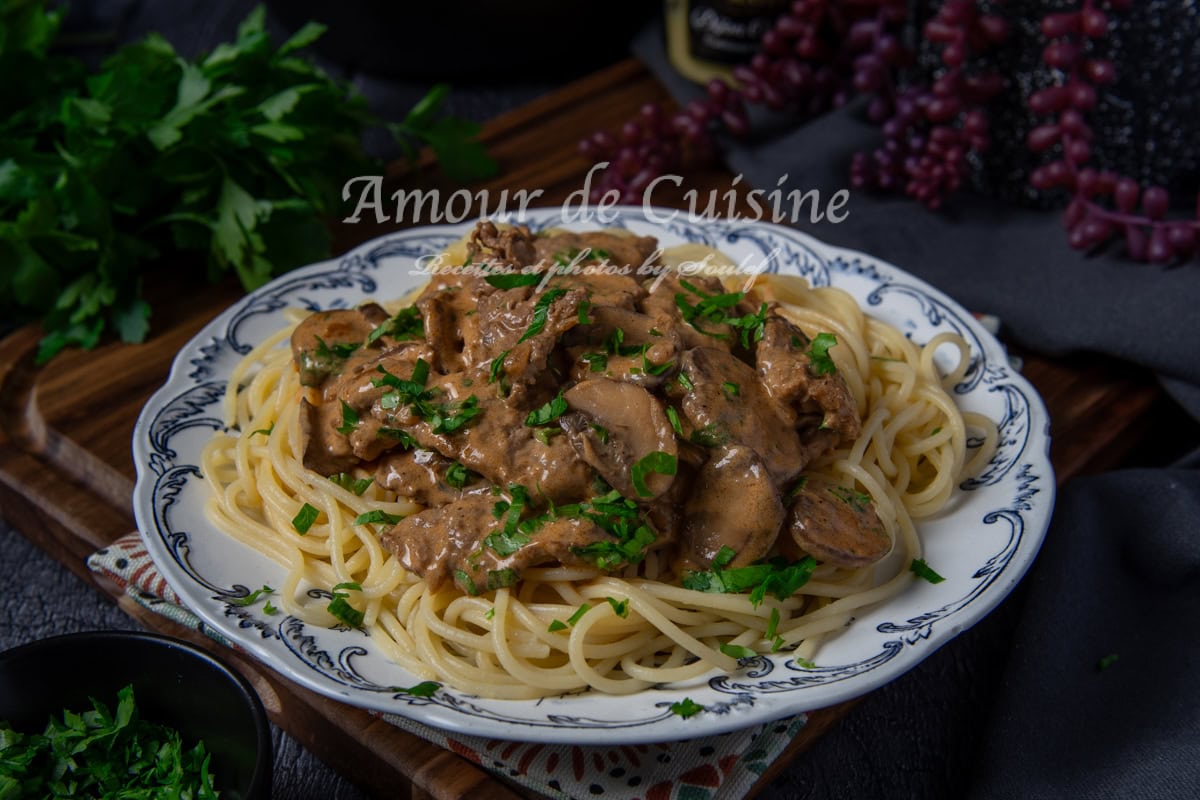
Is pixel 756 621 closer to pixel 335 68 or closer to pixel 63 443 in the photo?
pixel 63 443

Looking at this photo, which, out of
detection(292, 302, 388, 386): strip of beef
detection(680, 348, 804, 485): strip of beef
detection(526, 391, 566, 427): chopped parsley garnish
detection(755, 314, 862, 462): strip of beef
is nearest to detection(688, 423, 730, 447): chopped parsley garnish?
detection(680, 348, 804, 485): strip of beef

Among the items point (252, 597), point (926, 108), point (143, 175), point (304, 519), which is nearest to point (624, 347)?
point (304, 519)

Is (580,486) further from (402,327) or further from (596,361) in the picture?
(402,327)

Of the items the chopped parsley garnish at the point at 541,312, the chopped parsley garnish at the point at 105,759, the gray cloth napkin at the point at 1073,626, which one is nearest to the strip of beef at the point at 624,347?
the chopped parsley garnish at the point at 541,312

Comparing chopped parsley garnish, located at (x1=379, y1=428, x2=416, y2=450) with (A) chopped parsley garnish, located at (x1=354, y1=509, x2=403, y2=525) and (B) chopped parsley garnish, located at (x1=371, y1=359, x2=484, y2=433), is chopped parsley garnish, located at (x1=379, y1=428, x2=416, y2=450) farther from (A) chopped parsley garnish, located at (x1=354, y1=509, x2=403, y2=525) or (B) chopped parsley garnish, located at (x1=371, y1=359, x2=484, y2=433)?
(A) chopped parsley garnish, located at (x1=354, y1=509, x2=403, y2=525)

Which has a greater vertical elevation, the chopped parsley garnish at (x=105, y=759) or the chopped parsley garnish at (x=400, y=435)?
the chopped parsley garnish at (x=400, y=435)

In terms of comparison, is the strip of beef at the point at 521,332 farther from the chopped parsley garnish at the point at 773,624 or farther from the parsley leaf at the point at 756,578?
the chopped parsley garnish at the point at 773,624

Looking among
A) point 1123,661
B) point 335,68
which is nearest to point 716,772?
point 1123,661
